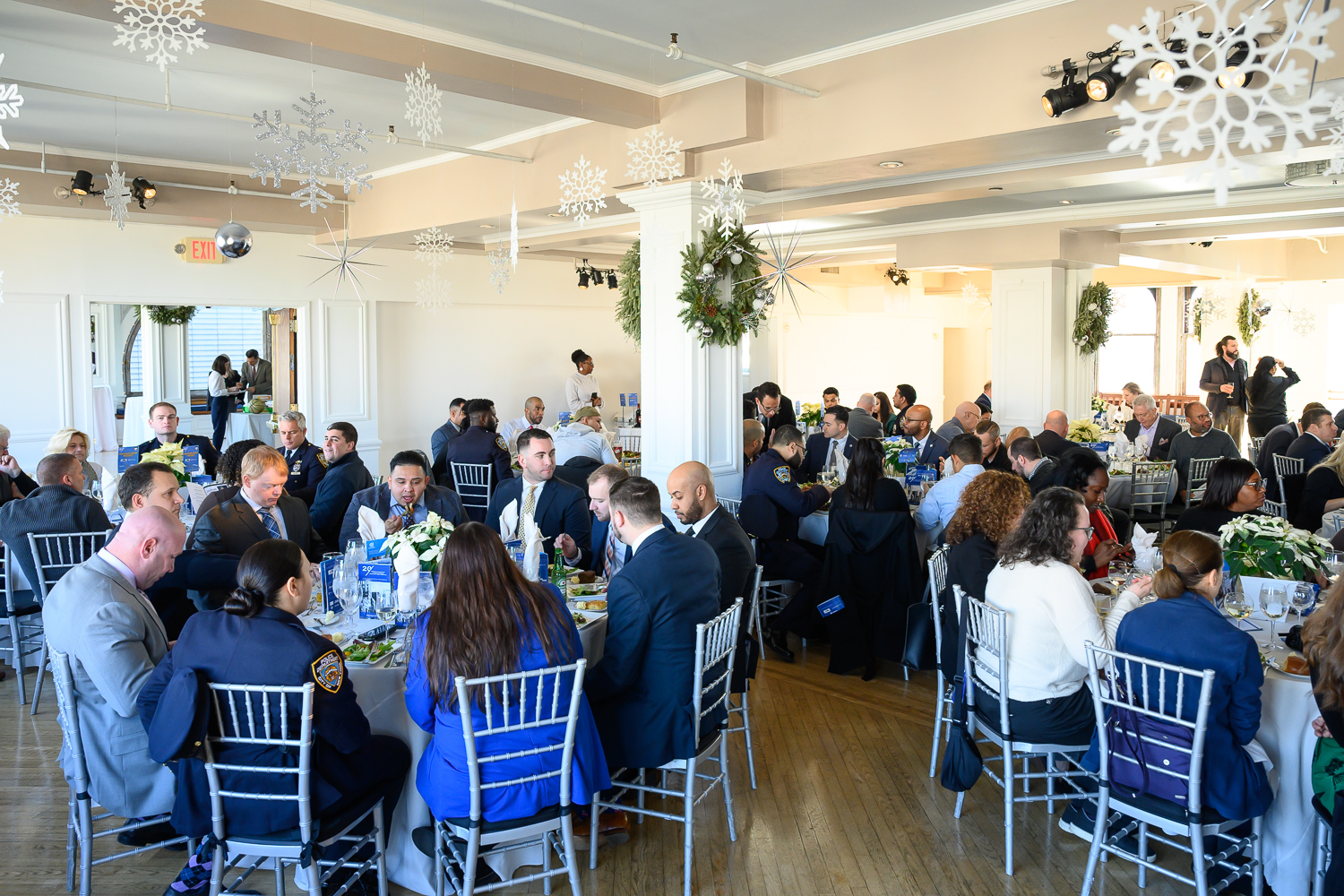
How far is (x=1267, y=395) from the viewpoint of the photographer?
37.6 ft

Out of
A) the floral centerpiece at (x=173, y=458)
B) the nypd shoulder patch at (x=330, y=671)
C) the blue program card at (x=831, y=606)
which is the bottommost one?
the blue program card at (x=831, y=606)

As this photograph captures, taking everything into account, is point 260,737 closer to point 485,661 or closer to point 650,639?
point 485,661

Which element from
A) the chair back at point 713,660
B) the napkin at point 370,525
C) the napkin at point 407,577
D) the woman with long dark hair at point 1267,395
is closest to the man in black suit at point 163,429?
the napkin at point 370,525

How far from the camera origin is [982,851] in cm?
360

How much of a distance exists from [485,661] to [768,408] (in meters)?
7.00

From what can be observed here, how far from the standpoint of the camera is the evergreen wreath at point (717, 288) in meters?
6.79

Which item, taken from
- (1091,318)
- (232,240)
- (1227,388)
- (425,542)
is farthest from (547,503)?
(1227,388)

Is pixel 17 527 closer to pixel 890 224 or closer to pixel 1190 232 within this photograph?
pixel 890 224

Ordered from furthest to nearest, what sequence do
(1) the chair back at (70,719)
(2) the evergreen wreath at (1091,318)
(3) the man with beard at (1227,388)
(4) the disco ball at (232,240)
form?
(3) the man with beard at (1227,388), (2) the evergreen wreath at (1091,318), (4) the disco ball at (232,240), (1) the chair back at (70,719)

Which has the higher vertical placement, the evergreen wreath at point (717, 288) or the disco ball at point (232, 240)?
the disco ball at point (232, 240)

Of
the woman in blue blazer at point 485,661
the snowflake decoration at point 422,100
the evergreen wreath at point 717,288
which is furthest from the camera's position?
the evergreen wreath at point 717,288

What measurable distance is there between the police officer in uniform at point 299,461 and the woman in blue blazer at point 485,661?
3771mm

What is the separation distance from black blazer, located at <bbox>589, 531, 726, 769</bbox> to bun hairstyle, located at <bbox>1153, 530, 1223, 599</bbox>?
55.8 inches

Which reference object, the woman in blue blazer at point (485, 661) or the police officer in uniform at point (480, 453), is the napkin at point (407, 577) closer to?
the woman in blue blazer at point (485, 661)
